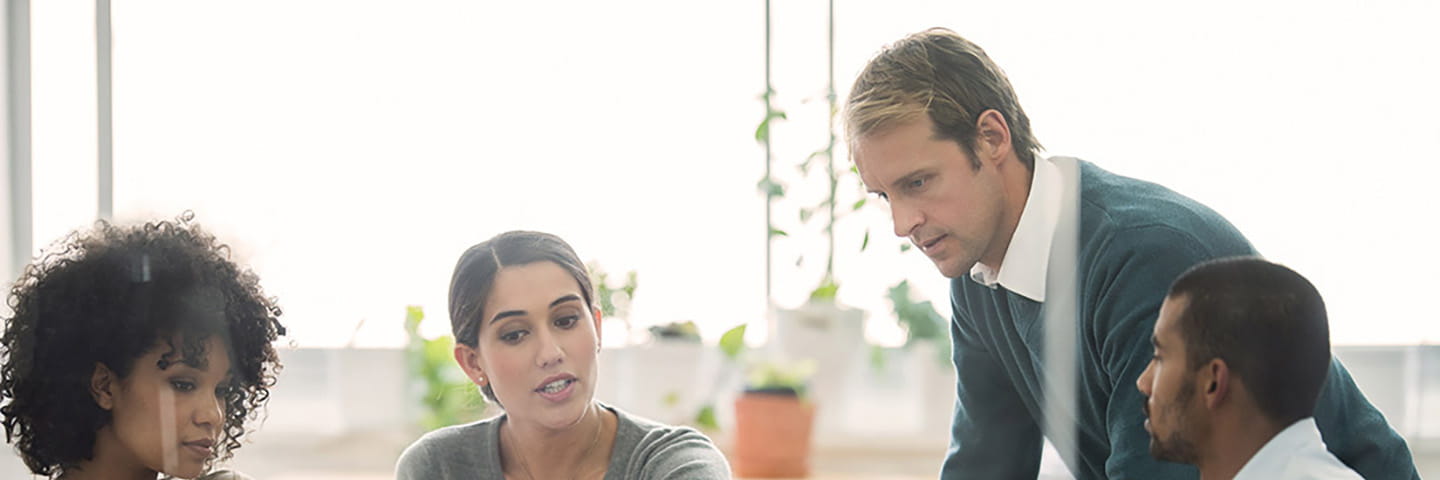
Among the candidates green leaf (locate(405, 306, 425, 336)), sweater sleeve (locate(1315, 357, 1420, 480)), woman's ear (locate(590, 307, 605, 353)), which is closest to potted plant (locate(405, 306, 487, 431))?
green leaf (locate(405, 306, 425, 336))

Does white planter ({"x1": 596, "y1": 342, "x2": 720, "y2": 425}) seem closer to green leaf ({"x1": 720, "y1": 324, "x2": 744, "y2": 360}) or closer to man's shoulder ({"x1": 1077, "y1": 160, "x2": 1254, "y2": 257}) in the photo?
green leaf ({"x1": 720, "y1": 324, "x2": 744, "y2": 360})

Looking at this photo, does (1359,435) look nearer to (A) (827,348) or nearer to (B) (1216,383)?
(B) (1216,383)

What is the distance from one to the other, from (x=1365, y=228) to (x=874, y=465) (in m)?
0.63

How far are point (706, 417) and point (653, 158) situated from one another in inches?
12.7

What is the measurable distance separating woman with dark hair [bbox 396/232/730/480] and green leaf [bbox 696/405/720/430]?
0.17 ft

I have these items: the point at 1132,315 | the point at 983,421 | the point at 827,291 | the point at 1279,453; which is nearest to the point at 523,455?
the point at 827,291

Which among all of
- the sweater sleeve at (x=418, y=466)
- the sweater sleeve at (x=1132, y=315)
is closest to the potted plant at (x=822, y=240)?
the sweater sleeve at (x=1132, y=315)

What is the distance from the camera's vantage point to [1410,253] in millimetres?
1429

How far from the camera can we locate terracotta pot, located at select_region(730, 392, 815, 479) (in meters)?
1.46

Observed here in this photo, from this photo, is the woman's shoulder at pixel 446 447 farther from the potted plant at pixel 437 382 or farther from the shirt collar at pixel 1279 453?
the shirt collar at pixel 1279 453

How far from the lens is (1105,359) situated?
1.22m

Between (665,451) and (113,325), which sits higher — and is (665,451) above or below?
below

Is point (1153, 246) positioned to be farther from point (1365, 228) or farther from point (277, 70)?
point (277, 70)

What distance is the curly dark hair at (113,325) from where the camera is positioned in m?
1.23
